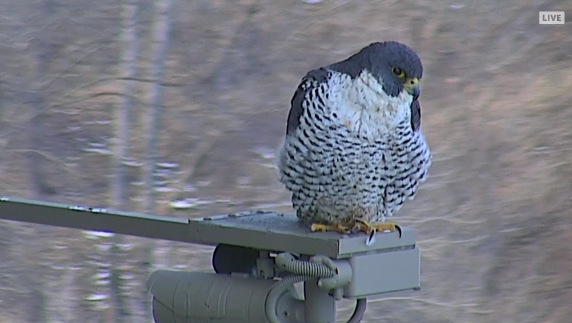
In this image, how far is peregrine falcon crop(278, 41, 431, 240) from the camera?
1.82m

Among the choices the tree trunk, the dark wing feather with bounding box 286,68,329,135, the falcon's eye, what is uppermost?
the falcon's eye

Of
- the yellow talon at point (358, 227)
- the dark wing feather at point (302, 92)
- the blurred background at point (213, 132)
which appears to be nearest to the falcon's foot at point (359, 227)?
the yellow talon at point (358, 227)

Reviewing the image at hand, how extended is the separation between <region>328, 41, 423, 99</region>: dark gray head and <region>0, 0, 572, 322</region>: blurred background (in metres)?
1.31

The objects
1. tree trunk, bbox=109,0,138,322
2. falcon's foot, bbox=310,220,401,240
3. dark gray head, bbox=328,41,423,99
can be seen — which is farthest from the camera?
tree trunk, bbox=109,0,138,322

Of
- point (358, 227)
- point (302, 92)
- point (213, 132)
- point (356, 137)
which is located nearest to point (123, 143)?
point (213, 132)

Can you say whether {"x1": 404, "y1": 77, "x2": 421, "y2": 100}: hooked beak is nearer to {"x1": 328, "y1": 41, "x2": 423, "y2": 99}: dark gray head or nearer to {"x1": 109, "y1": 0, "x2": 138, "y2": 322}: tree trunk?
{"x1": 328, "y1": 41, "x2": 423, "y2": 99}: dark gray head

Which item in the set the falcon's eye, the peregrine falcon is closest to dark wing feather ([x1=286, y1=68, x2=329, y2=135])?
the peregrine falcon

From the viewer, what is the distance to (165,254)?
3.04 m

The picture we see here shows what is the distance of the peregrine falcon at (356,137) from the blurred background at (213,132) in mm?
1151

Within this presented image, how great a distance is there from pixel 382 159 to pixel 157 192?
1.35m

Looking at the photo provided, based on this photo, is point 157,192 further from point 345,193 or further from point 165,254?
point 345,193

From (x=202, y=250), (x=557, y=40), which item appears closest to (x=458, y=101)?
(x=557, y=40)

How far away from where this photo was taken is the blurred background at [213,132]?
309 cm

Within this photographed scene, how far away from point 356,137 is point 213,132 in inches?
54.1
